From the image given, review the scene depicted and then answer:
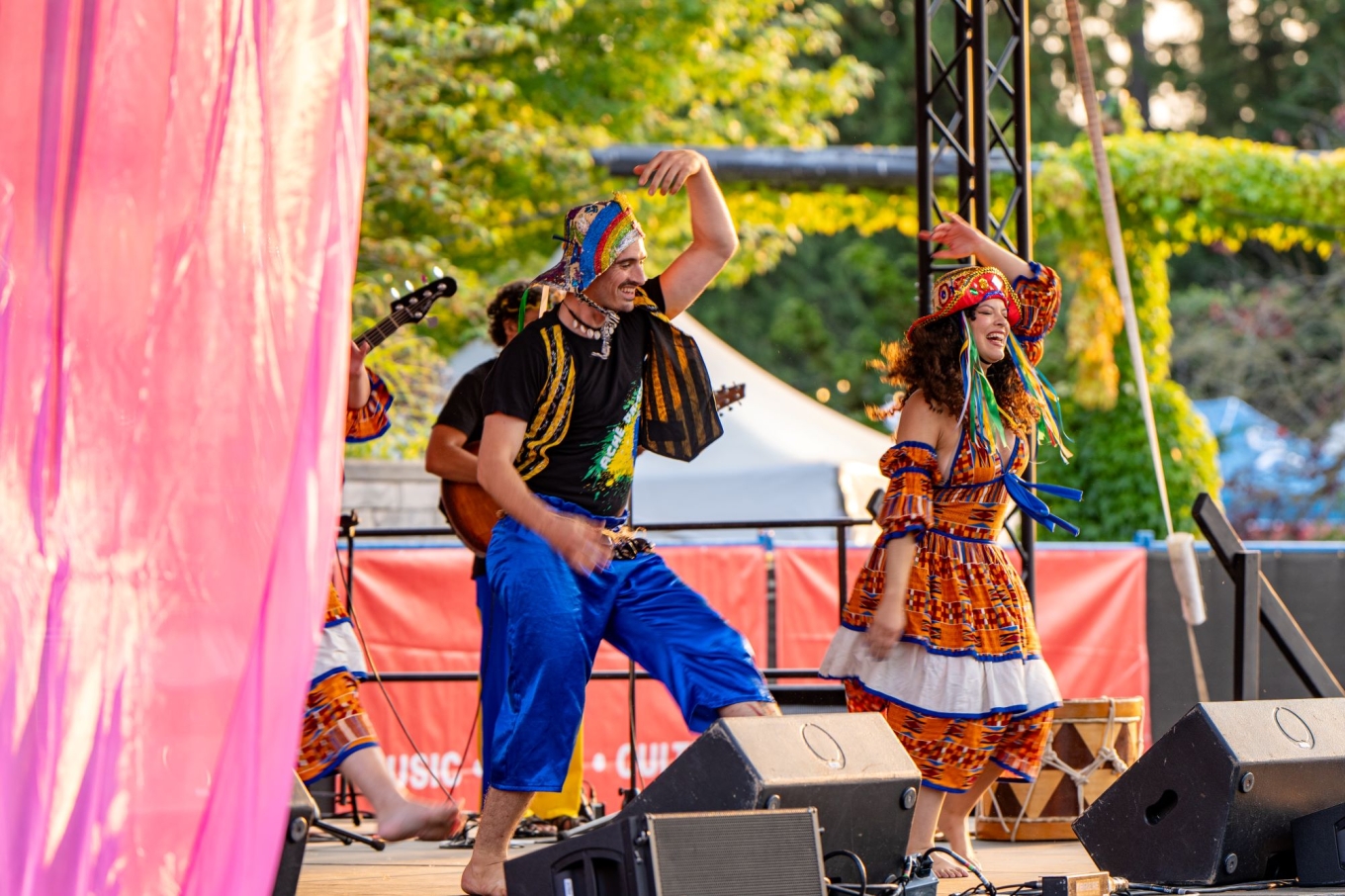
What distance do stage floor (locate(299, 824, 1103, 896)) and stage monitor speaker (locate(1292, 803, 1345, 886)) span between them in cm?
86

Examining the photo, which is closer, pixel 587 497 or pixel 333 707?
pixel 333 707

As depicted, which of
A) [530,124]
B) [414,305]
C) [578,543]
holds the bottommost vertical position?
[578,543]

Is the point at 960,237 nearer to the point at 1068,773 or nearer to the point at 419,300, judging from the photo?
the point at 419,300

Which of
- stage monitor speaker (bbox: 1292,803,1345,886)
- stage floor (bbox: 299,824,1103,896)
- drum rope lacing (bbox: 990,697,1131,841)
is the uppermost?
stage monitor speaker (bbox: 1292,803,1345,886)

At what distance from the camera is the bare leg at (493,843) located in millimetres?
3947

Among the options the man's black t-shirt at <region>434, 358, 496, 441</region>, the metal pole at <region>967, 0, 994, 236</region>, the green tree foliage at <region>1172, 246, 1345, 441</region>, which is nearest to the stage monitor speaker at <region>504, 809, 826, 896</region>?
the man's black t-shirt at <region>434, 358, 496, 441</region>

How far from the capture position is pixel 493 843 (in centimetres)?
396

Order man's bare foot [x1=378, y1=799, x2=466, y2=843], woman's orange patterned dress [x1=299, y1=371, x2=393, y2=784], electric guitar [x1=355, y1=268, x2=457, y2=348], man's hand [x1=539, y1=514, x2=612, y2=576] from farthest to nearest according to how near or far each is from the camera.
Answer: electric guitar [x1=355, y1=268, x2=457, y2=348]
woman's orange patterned dress [x1=299, y1=371, x2=393, y2=784]
man's hand [x1=539, y1=514, x2=612, y2=576]
man's bare foot [x1=378, y1=799, x2=466, y2=843]

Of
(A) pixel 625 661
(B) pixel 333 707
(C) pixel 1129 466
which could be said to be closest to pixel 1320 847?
(B) pixel 333 707

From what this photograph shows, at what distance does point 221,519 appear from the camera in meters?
2.16

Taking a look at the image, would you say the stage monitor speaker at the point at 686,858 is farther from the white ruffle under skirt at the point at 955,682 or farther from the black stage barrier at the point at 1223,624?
the black stage barrier at the point at 1223,624

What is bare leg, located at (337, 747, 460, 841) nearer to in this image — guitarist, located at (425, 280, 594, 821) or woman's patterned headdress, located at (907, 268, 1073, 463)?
guitarist, located at (425, 280, 594, 821)

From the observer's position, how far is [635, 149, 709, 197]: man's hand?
386cm

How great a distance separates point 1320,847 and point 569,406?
2180 mm
